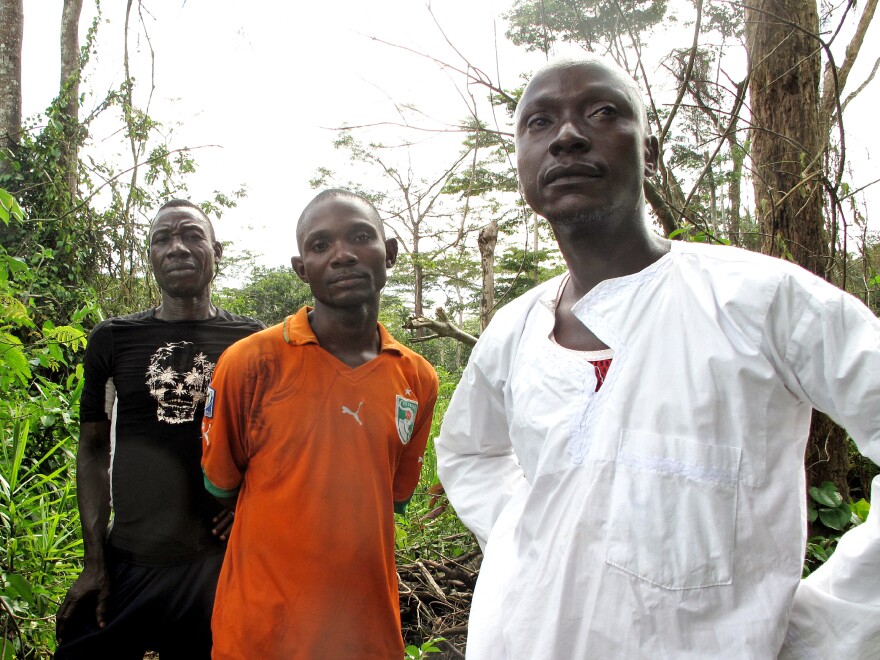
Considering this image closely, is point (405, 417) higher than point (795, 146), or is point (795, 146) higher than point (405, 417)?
point (795, 146)

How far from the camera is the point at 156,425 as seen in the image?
6.77ft

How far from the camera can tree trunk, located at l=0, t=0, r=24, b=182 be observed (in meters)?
6.25

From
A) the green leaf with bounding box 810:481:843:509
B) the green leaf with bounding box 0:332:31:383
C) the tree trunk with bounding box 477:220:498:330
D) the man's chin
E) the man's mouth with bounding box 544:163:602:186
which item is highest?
the tree trunk with bounding box 477:220:498:330

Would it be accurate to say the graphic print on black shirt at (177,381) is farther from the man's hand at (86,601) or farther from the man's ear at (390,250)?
the man's ear at (390,250)

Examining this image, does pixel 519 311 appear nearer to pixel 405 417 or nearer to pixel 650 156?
pixel 650 156

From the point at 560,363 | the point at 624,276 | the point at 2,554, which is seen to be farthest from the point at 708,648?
the point at 2,554

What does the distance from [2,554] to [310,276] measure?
2108 millimetres

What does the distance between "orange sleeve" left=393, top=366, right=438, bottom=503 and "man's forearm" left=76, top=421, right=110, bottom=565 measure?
952mm

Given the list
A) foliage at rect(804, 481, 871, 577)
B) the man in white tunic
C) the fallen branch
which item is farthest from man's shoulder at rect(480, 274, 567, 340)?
foliage at rect(804, 481, 871, 577)

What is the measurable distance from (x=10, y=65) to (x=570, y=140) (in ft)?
23.4

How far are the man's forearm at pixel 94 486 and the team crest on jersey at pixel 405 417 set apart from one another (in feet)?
3.36

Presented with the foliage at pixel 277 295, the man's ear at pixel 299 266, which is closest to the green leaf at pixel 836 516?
the man's ear at pixel 299 266

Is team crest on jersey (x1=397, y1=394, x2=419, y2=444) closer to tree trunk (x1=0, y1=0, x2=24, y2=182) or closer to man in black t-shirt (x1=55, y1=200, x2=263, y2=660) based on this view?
man in black t-shirt (x1=55, y1=200, x2=263, y2=660)

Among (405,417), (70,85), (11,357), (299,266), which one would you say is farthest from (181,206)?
(70,85)
